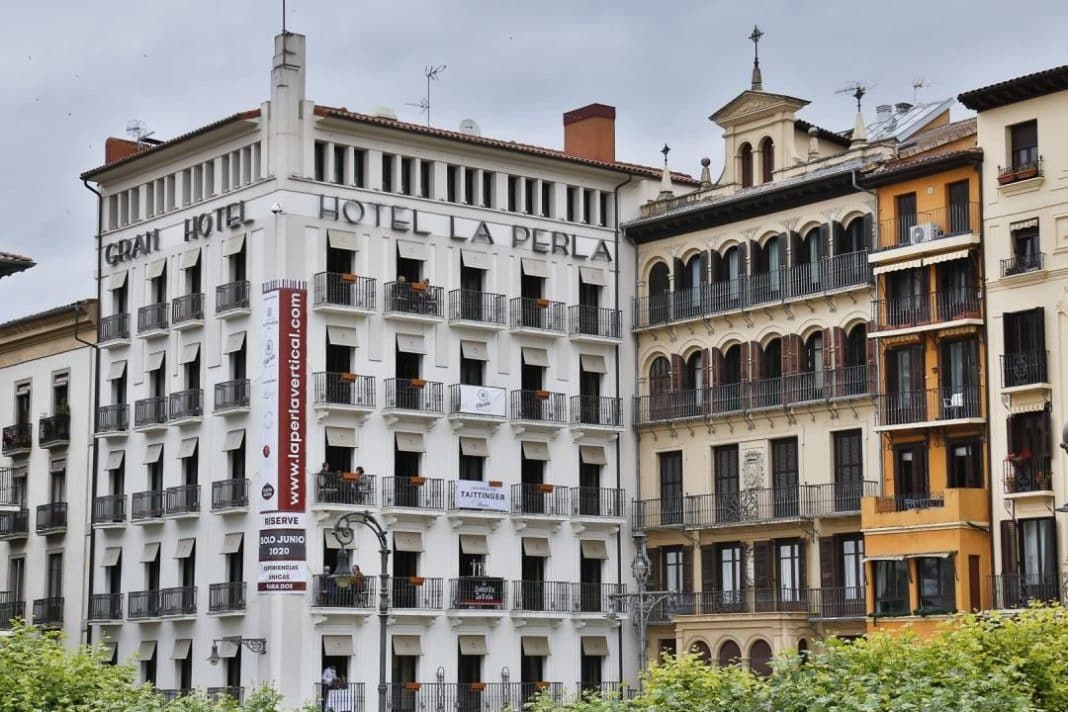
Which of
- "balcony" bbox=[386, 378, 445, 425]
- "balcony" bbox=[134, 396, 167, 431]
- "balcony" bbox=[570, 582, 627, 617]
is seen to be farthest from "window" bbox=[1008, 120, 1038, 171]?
"balcony" bbox=[134, 396, 167, 431]

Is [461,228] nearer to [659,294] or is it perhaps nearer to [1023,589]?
[659,294]

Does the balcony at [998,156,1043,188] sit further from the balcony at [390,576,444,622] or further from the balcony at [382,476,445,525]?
the balcony at [390,576,444,622]

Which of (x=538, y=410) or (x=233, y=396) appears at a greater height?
(x=233, y=396)

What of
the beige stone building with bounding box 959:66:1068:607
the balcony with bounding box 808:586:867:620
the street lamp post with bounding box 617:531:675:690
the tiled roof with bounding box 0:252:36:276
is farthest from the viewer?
the street lamp post with bounding box 617:531:675:690

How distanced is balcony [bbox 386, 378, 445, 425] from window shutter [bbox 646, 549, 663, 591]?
9.13 m

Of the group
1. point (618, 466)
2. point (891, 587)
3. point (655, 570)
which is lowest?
point (891, 587)

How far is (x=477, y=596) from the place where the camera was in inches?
2653

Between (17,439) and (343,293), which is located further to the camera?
(17,439)

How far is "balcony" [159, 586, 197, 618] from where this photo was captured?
6706 centimetres

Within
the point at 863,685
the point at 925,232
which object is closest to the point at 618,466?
A: the point at 925,232

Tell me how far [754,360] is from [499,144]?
11099mm

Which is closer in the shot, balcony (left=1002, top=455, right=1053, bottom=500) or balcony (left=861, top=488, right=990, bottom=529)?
balcony (left=1002, top=455, right=1053, bottom=500)

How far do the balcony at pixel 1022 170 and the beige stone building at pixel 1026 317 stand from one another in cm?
3

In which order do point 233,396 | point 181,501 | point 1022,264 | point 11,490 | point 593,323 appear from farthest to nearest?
point 11,490
point 593,323
point 181,501
point 233,396
point 1022,264
